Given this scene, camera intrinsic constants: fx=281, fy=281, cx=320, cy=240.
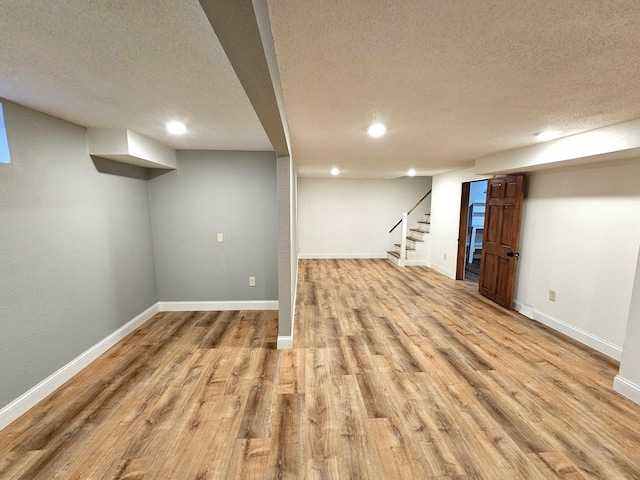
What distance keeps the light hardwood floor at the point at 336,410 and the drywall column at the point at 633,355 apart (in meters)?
0.12

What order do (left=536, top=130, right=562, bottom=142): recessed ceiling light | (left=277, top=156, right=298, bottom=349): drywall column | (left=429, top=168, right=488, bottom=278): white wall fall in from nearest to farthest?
1. (left=536, top=130, right=562, bottom=142): recessed ceiling light
2. (left=277, top=156, right=298, bottom=349): drywall column
3. (left=429, top=168, right=488, bottom=278): white wall

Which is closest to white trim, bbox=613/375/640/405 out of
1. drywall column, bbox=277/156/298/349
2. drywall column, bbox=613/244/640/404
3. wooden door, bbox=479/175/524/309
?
drywall column, bbox=613/244/640/404

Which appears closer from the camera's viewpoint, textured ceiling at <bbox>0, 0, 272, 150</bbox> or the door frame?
textured ceiling at <bbox>0, 0, 272, 150</bbox>

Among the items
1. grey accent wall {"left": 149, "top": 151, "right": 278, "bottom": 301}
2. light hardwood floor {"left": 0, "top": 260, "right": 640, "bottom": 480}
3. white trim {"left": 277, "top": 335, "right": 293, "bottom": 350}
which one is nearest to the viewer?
light hardwood floor {"left": 0, "top": 260, "right": 640, "bottom": 480}

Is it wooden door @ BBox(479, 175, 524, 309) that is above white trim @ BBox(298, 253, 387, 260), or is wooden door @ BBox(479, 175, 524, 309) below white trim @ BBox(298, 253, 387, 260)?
above

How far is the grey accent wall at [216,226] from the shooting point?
353cm

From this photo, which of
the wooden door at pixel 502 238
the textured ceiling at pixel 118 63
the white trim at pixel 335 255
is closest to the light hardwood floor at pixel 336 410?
the wooden door at pixel 502 238

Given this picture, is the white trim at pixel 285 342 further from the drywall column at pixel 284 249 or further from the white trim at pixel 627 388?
the white trim at pixel 627 388

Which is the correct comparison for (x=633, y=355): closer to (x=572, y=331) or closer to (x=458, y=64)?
(x=572, y=331)

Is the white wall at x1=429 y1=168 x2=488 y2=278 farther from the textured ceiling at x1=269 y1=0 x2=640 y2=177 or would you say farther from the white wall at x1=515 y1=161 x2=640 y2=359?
the textured ceiling at x1=269 y1=0 x2=640 y2=177

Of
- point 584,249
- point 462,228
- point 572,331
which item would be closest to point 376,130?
point 584,249

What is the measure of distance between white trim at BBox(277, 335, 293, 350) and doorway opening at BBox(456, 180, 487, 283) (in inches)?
156

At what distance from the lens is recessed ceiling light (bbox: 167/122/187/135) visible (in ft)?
7.54

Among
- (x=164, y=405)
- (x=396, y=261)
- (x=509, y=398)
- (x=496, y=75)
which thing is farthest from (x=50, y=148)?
(x=396, y=261)
